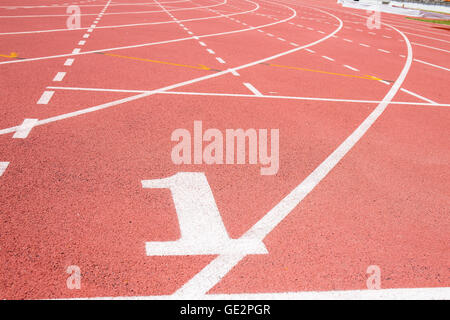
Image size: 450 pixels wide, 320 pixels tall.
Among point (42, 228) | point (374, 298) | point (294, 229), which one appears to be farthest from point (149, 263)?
point (374, 298)

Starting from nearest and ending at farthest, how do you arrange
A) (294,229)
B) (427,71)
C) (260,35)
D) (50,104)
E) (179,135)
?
(294,229), (179,135), (50,104), (427,71), (260,35)

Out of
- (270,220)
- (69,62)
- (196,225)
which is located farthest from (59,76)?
(270,220)

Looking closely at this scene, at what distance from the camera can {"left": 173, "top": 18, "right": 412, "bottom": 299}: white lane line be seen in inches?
132

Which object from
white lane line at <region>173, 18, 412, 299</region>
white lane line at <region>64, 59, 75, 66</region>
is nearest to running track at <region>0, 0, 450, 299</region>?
white lane line at <region>173, 18, 412, 299</region>

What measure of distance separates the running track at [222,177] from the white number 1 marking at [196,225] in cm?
8

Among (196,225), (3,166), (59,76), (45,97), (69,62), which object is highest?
(69,62)

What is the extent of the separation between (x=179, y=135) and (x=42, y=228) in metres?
2.73

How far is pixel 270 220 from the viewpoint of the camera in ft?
14.1

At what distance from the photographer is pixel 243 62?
11703mm

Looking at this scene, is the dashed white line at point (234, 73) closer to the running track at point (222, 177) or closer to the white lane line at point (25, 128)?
the running track at point (222, 177)

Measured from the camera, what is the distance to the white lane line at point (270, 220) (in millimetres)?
3355

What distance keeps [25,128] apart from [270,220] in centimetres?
389

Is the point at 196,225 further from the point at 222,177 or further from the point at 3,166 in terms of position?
the point at 3,166

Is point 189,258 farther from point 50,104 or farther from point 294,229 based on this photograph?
point 50,104
